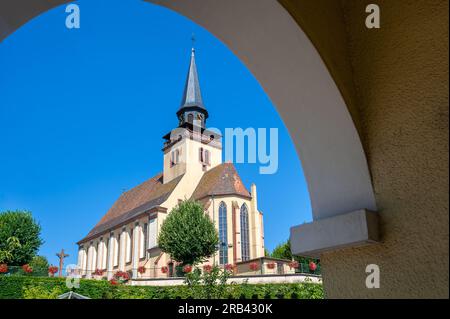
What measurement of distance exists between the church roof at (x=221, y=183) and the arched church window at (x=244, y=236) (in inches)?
64.8

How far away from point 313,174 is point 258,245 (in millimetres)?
36937

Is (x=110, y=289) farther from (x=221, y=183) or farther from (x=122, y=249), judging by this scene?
(x=122, y=249)

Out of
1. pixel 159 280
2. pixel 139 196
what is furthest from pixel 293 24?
pixel 139 196

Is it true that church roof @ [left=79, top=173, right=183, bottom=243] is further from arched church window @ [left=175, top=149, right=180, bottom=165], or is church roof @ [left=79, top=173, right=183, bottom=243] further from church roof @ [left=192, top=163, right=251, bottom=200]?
church roof @ [left=192, top=163, right=251, bottom=200]

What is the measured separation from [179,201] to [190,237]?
34.1ft

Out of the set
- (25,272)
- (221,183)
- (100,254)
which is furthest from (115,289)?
(100,254)

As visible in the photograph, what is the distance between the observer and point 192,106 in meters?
49.0

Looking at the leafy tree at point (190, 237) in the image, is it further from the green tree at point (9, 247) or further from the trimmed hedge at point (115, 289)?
the green tree at point (9, 247)

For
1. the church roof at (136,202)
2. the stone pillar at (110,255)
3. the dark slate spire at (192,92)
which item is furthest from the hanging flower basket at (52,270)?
the dark slate spire at (192,92)

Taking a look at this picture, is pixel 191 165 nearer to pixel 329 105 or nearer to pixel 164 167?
pixel 164 167

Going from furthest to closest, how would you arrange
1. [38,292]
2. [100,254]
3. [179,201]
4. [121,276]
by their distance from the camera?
[100,254] → [179,201] → [121,276] → [38,292]

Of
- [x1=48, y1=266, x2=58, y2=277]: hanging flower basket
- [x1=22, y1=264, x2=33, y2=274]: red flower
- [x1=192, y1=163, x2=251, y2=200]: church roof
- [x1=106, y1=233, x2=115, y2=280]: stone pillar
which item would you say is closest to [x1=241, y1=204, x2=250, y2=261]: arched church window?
[x1=192, y1=163, x2=251, y2=200]: church roof

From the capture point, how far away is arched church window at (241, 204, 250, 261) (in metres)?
38.1

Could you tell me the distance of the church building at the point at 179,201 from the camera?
38375mm
